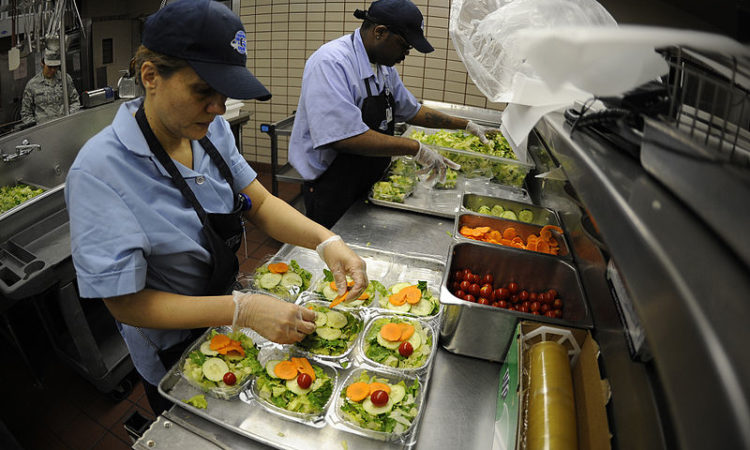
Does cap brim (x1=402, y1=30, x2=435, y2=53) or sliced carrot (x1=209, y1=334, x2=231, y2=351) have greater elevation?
cap brim (x1=402, y1=30, x2=435, y2=53)

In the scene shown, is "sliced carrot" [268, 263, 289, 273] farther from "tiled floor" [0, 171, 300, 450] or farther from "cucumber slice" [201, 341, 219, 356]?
"tiled floor" [0, 171, 300, 450]

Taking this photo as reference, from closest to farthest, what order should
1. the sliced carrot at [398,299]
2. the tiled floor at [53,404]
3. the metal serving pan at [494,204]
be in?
the sliced carrot at [398,299] < the metal serving pan at [494,204] < the tiled floor at [53,404]

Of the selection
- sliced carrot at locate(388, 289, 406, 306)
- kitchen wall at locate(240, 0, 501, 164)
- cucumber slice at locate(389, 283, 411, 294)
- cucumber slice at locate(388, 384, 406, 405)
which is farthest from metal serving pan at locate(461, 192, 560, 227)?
kitchen wall at locate(240, 0, 501, 164)

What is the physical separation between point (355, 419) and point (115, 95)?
4.80 m

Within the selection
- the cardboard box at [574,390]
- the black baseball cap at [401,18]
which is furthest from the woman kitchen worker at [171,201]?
the black baseball cap at [401,18]

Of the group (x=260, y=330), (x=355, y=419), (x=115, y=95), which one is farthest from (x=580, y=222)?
(x=115, y=95)

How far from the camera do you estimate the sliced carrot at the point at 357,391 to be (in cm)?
162

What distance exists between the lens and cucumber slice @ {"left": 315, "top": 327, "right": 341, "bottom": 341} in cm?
189

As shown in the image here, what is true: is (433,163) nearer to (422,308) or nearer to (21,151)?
(422,308)

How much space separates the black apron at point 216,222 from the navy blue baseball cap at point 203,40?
13.9 inches

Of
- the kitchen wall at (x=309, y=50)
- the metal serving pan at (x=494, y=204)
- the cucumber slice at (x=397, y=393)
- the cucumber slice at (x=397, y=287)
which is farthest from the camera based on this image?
the kitchen wall at (x=309, y=50)

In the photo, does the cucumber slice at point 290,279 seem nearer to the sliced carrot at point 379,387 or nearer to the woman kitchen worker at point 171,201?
the woman kitchen worker at point 171,201

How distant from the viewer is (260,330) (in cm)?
167

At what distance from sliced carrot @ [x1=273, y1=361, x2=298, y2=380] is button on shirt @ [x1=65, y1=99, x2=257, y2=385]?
484 millimetres
